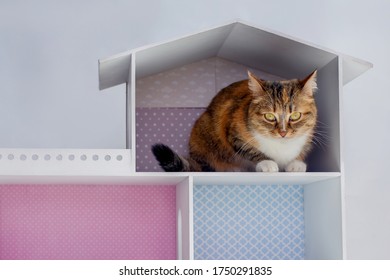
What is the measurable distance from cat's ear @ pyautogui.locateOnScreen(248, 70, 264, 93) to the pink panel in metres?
0.45

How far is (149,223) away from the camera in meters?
1.97

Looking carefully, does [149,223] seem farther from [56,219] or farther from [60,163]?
[60,163]

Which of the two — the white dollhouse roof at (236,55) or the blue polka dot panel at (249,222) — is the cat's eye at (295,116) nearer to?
the white dollhouse roof at (236,55)

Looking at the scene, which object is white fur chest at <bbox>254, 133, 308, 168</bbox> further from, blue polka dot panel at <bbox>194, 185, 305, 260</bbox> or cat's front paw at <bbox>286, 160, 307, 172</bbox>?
blue polka dot panel at <bbox>194, 185, 305, 260</bbox>

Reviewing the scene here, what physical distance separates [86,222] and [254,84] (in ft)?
2.07

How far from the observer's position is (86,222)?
6.42ft

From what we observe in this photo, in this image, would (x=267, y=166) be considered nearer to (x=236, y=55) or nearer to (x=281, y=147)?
(x=281, y=147)

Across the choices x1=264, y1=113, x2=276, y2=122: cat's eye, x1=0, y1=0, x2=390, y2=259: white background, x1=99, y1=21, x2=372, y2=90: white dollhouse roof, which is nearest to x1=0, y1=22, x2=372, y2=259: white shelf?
x1=99, y1=21, x2=372, y2=90: white dollhouse roof

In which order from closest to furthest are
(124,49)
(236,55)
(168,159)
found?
(168,159) → (236,55) → (124,49)

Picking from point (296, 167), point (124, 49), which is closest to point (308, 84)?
point (296, 167)

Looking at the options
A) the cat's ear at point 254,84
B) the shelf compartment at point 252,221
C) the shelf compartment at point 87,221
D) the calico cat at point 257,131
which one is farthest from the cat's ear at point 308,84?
the shelf compartment at point 87,221

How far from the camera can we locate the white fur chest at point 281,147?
5.60ft
